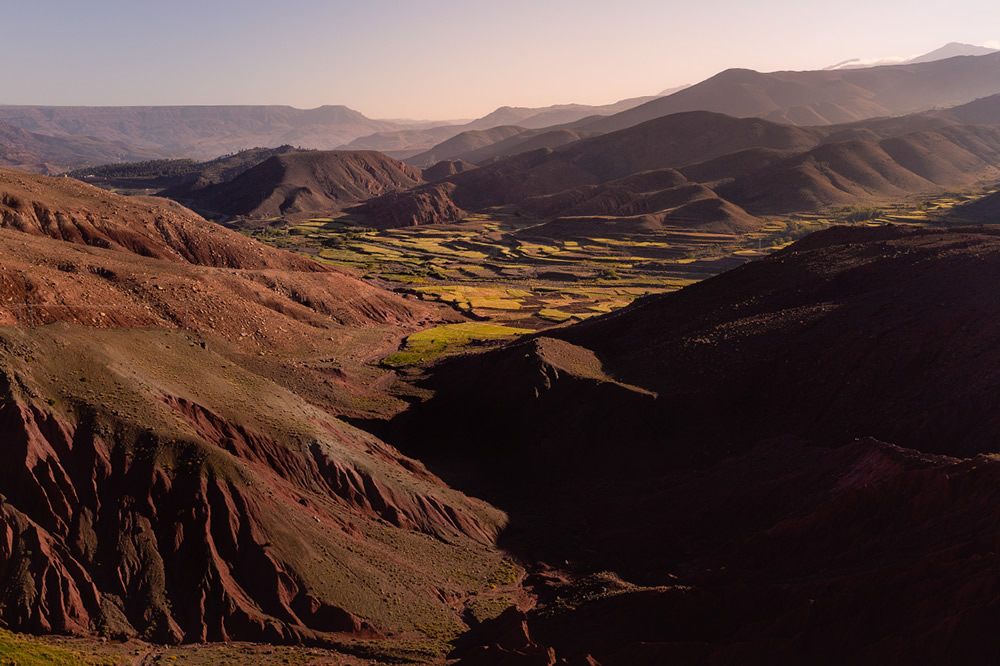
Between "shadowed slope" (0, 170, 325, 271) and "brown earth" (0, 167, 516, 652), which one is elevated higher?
"shadowed slope" (0, 170, 325, 271)

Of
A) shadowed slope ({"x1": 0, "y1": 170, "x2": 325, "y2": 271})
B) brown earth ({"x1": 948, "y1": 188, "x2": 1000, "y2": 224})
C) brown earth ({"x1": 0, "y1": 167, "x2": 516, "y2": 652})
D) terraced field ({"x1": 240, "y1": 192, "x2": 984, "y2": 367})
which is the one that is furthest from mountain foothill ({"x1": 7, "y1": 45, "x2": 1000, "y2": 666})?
brown earth ({"x1": 948, "y1": 188, "x2": 1000, "y2": 224})

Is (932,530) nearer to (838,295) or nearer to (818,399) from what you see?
(818,399)

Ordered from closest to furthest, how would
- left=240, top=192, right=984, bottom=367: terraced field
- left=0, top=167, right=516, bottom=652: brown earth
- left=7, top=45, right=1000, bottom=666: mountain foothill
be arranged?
left=7, top=45, right=1000, bottom=666: mountain foothill
left=0, top=167, right=516, bottom=652: brown earth
left=240, top=192, right=984, bottom=367: terraced field

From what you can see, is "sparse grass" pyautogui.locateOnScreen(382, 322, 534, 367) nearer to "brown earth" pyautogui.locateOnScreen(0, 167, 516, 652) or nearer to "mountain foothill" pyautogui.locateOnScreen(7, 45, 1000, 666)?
"mountain foothill" pyautogui.locateOnScreen(7, 45, 1000, 666)

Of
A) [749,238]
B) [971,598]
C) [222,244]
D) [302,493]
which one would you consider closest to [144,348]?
[302,493]

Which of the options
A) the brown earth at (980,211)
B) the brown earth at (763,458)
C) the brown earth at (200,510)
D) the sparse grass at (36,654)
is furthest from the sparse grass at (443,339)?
the brown earth at (980,211)

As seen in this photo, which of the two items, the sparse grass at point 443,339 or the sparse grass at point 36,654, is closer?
the sparse grass at point 36,654

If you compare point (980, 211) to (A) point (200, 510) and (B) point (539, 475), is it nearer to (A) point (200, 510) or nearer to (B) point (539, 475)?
(B) point (539, 475)

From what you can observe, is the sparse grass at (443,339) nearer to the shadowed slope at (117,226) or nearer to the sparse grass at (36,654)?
the shadowed slope at (117,226)
